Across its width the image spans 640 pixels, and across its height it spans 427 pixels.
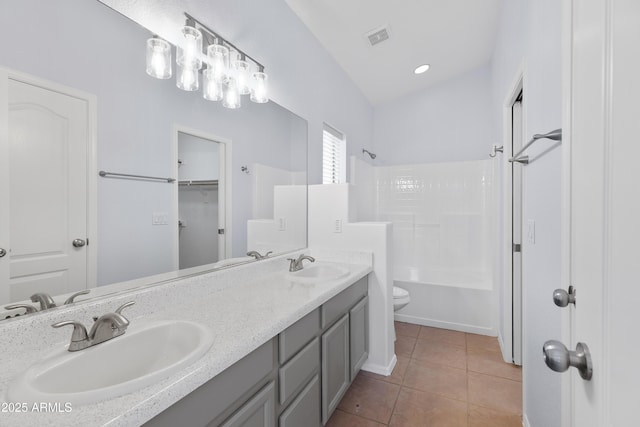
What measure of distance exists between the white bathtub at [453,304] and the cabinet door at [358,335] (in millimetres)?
1182

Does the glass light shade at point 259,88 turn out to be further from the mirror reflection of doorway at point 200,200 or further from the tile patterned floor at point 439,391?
the tile patterned floor at point 439,391

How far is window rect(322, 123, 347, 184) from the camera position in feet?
9.37

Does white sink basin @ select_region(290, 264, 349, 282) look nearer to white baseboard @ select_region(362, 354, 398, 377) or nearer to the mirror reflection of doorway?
the mirror reflection of doorway

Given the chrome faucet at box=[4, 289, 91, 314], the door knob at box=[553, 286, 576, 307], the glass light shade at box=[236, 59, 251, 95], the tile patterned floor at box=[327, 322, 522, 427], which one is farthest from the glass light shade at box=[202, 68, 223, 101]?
the tile patterned floor at box=[327, 322, 522, 427]

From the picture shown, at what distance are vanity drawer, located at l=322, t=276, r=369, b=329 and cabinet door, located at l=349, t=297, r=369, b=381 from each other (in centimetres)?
6

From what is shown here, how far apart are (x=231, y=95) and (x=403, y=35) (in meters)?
1.85

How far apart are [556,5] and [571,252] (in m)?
1.06

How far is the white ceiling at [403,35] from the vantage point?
2.26 m

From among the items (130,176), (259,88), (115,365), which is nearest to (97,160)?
(130,176)

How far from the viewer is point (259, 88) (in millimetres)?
1837

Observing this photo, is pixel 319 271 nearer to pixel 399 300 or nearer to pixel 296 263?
pixel 296 263

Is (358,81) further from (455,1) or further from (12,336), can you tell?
(12,336)

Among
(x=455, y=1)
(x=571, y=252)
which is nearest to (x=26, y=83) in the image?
(x=571, y=252)

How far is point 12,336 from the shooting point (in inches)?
32.2
